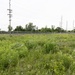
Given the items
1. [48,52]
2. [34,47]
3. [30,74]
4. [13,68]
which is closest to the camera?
[30,74]

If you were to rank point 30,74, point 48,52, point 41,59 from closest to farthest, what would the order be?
point 30,74, point 41,59, point 48,52

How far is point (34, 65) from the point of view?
9.82m

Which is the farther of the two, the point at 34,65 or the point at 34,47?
the point at 34,47

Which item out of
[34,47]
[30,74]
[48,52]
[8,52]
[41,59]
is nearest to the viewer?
[30,74]

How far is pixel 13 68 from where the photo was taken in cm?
973

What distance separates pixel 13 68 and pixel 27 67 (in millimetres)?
581

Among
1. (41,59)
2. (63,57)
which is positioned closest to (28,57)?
(41,59)

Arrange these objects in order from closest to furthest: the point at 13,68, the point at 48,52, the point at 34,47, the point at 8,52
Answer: the point at 13,68 → the point at 8,52 → the point at 48,52 → the point at 34,47

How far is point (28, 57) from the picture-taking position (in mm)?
11031

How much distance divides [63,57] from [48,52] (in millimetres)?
2023

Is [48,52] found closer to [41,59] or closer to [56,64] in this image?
[41,59]

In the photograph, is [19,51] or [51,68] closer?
[51,68]

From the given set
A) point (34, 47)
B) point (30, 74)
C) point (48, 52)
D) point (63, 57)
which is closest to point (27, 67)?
point (30, 74)

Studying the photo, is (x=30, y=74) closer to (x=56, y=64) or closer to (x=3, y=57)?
(x=56, y=64)
